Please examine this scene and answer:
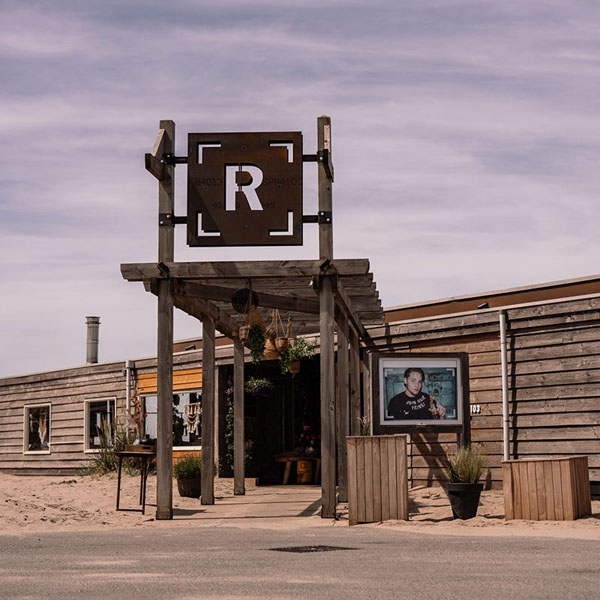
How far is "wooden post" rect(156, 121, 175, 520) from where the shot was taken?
1243cm

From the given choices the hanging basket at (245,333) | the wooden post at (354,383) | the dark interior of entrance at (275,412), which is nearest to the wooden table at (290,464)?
the dark interior of entrance at (275,412)

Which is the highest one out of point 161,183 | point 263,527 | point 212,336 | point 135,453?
point 161,183

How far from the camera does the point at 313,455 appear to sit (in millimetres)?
19812

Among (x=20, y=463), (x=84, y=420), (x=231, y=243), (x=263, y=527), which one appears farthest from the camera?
(x=20, y=463)

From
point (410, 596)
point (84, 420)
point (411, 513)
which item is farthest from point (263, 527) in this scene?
point (84, 420)

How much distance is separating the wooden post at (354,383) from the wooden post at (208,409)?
226 centimetres

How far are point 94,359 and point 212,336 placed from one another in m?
15.3

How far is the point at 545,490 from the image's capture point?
1179 centimetres

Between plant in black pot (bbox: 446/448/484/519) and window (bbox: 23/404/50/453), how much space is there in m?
16.7

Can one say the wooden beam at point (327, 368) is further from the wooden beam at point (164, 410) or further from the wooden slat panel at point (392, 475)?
the wooden beam at point (164, 410)

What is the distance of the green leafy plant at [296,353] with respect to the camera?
15555mm

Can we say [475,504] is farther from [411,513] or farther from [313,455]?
[313,455]

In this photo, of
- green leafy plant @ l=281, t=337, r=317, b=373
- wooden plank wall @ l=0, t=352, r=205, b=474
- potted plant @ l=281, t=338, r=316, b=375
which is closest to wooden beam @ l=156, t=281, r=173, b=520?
potted plant @ l=281, t=338, r=316, b=375

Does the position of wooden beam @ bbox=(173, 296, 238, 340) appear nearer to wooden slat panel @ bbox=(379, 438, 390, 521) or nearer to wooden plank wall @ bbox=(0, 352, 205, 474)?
wooden slat panel @ bbox=(379, 438, 390, 521)
